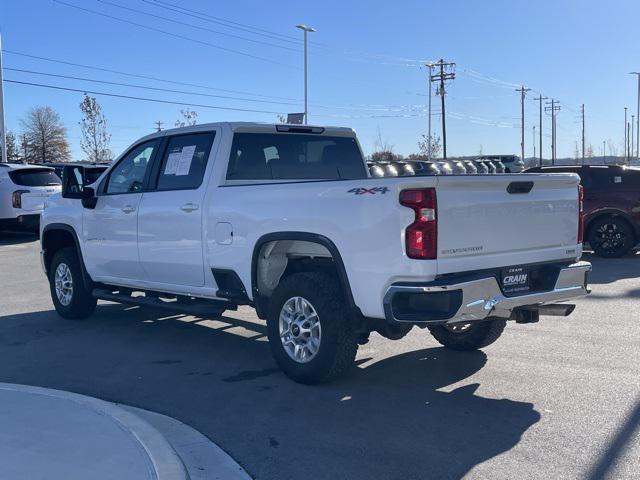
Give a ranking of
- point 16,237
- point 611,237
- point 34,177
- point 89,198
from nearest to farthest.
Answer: point 89,198 < point 611,237 < point 34,177 < point 16,237

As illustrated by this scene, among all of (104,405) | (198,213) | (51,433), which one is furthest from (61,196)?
(51,433)

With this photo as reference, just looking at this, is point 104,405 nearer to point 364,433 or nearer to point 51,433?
point 51,433

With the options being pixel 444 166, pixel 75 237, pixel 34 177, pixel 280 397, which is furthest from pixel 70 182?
pixel 444 166

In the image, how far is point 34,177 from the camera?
715 inches

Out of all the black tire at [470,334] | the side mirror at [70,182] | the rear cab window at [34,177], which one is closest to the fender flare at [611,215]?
the black tire at [470,334]

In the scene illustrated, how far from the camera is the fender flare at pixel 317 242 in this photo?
5.42 meters

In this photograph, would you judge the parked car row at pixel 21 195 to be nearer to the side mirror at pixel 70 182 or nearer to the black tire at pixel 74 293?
the black tire at pixel 74 293

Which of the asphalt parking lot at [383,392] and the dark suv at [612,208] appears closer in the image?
the asphalt parking lot at [383,392]

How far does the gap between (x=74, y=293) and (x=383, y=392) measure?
456 centimetres

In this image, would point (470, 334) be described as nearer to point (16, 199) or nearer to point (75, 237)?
point (75, 237)

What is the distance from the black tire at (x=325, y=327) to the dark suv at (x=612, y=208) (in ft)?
29.5

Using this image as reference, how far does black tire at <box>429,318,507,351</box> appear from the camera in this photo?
6672 millimetres

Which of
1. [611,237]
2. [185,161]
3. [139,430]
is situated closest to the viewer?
[139,430]

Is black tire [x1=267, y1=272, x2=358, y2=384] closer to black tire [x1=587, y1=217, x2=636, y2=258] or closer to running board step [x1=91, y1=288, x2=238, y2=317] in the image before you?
running board step [x1=91, y1=288, x2=238, y2=317]
